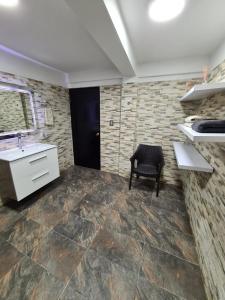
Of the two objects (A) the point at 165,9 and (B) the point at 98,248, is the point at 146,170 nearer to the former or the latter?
(B) the point at 98,248

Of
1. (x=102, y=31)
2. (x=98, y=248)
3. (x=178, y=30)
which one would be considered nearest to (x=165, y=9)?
(x=178, y=30)

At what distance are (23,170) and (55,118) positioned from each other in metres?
1.42

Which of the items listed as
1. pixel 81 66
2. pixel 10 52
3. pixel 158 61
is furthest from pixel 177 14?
pixel 10 52

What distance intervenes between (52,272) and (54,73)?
3165 millimetres

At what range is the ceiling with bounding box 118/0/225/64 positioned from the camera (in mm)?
1103

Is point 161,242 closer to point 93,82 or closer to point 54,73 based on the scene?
point 93,82

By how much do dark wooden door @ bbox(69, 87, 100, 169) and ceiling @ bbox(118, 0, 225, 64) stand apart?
1356 mm

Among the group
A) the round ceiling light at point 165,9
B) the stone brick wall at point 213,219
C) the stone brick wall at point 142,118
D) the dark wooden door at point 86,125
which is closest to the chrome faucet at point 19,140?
the dark wooden door at point 86,125

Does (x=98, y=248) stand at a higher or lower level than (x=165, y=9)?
lower

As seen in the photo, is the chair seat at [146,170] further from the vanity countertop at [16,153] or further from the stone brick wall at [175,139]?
the vanity countertop at [16,153]

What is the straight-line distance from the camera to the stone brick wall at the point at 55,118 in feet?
7.34

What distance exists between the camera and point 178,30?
4.66ft

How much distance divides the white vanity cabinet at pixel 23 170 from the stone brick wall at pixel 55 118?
1.38ft

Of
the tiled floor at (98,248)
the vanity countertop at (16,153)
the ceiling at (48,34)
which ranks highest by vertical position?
the ceiling at (48,34)
